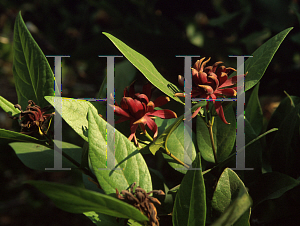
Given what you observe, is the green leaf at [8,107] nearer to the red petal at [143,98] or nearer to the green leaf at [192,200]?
the red petal at [143,98]

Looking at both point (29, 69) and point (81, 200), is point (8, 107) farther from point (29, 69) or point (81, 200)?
point (81, 200)

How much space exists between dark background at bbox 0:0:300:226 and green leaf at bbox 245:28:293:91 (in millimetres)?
427

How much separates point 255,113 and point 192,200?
0.39m

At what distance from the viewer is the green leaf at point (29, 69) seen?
542 mm

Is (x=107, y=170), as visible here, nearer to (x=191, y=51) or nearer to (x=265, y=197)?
(x=265, y=197)

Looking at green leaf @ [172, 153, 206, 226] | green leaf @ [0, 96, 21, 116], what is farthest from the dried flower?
green leaf @ [172, 153, 206, 226]

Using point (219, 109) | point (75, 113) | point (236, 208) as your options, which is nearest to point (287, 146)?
point (219, 109)

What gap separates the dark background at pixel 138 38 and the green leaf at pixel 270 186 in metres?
0.43

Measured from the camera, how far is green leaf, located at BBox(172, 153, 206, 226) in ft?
1.34

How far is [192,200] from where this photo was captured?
1.38ft

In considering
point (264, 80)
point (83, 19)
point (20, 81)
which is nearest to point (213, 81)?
point (20, 81)

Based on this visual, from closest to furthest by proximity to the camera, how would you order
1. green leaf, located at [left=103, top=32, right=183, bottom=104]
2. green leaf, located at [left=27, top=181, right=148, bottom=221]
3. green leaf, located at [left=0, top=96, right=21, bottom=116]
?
green leaf, located at [left=27, top=181, right=148, bottom=221], green leaf, located at [left=103, top=32, right=183, bottom=104], green leaf, located at [left=0, top=96, right=21, bottom=116]

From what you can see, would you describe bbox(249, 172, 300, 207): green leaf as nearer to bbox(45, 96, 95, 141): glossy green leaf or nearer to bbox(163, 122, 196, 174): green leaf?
bbox(163, 122, 196, 174): green leaf

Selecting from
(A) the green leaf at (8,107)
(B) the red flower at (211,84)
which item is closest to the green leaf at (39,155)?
(A) the green leaf at (8,107)
